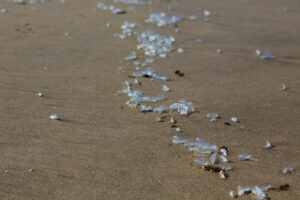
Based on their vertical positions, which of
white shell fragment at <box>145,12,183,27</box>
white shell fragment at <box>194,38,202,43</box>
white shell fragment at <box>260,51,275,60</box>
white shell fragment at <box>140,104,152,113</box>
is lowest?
white shell fragment at <box>145,12,183,27</box>

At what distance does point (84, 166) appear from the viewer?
99.7 inches

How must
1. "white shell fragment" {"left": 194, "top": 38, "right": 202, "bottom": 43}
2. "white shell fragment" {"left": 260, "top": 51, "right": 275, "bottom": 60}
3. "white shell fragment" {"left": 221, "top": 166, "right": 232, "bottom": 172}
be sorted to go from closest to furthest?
"white shell fragment" {"left": 221, "top": 166, "right": 232, "bottom": 172} → "white shell fragment" {"left": 260, "top": 51, "right": 275, "bottom": 60} → "white shell fragment" {"left": 194, "top": 38, "right": 202, "bottom": 43}

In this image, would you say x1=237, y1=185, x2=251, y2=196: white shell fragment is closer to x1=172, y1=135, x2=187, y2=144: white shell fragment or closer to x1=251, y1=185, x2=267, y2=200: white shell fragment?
x1=251, y1=185, x2=267, y2=200: white shell fragment

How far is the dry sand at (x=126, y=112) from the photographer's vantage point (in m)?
2.42

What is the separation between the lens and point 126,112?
3.32m

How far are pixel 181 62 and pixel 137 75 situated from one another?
2.44ft

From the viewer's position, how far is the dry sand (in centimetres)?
242

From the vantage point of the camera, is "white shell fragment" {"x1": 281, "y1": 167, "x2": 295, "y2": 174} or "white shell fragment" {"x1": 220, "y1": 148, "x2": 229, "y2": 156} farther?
"white shell fragment" {"x1": 220, "y1": 148, "x2": 229, "y2": 156}

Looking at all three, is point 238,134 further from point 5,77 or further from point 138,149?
point 5,77

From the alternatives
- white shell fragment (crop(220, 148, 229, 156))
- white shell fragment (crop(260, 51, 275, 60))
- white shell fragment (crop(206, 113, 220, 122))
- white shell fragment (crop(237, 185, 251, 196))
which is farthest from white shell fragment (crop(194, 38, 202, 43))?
white shell fragment (crop(237, 185, 251, 196))

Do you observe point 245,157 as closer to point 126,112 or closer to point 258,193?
point 258,193

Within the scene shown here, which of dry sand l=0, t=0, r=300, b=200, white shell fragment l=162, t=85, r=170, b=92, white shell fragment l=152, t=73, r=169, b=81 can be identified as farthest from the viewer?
white shell fragment l=152, t=73, r=169, b=81

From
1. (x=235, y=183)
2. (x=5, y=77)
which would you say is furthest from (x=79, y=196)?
(x=5, y=77)

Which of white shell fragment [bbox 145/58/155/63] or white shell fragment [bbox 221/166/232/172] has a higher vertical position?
white shell fragment [bbox 221/166/232/172]
